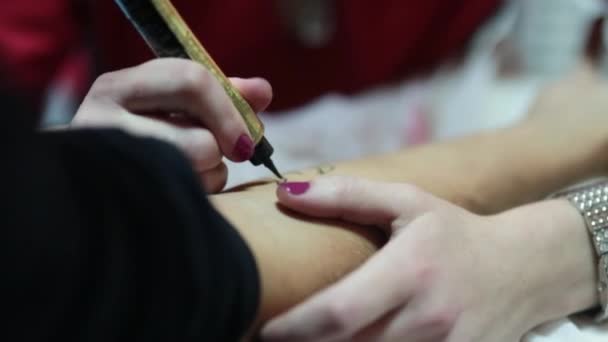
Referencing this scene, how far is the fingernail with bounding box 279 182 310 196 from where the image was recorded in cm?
53

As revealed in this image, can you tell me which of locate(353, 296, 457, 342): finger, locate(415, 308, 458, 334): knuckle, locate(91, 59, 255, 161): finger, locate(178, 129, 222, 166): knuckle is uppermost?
locate(91, 59, 255, 161): finger

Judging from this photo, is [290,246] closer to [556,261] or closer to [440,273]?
[440,273]

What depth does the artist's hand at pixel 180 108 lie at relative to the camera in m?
0.52

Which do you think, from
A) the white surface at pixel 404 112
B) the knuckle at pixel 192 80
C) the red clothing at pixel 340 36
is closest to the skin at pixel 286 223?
the knuckle at pixel 192 80

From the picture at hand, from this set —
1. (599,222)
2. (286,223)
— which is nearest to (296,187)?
(286,223)

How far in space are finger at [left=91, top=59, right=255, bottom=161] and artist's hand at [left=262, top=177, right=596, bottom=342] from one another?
A: 0.06 metres

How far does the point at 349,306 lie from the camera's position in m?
0.44

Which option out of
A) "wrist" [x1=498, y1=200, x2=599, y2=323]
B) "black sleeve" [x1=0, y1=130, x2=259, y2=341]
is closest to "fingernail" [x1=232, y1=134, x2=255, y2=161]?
"black sleeve" [x1=0, y1=130, x2=259, y2=341]

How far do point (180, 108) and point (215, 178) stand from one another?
72 millimetres

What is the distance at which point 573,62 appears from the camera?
3.71 feet

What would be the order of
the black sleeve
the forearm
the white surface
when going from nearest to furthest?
the black sleeve, the forearm, the white surface

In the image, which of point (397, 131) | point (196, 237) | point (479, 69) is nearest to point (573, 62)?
point (479, 69)

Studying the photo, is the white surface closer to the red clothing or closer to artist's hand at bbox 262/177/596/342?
the red clothing

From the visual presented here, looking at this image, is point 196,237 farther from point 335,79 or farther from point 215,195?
point 335,79
